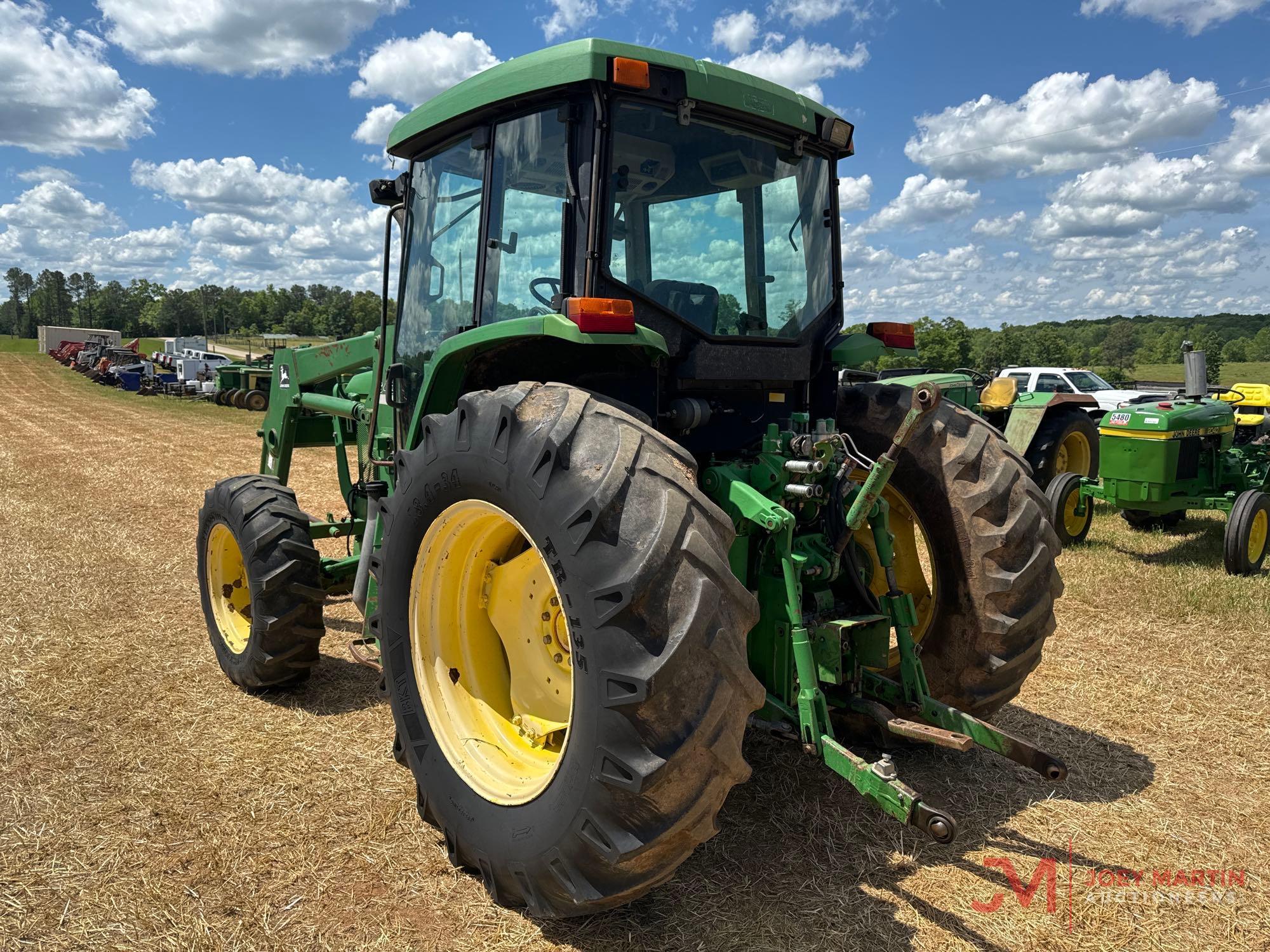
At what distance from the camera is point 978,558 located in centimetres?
351

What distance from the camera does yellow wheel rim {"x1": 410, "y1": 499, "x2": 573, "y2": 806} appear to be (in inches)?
121

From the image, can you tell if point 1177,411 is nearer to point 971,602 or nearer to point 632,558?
point 971,602

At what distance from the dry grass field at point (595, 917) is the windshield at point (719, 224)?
→ 192cm

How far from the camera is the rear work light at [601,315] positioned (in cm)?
276

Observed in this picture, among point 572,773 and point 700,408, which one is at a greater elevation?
point 700,408

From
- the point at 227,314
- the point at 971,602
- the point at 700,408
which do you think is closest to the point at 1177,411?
the point at 971,602

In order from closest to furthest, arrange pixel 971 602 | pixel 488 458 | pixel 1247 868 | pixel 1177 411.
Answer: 1. pixel 488 458
2. pixel 1247 868
3. pixel 971 602
4. pixel 1177 411

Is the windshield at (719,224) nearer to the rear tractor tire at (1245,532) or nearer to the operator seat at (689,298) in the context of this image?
the operator seat at (689,298)


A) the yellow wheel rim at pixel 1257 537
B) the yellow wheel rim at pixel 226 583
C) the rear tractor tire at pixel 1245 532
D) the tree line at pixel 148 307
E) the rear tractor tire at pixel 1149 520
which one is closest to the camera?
the yellow wheel rim at pixel 226 583

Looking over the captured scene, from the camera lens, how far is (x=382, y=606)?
10.6ft

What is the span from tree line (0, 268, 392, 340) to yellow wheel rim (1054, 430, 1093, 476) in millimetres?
94131

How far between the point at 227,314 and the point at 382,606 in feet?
422

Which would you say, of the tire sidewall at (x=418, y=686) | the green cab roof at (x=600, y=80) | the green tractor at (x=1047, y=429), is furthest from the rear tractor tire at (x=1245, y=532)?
the tire sidewall at (x=418, y=686)

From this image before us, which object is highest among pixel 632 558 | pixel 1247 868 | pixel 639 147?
pixel 639 147
